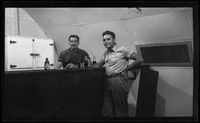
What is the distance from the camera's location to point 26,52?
7.03ft

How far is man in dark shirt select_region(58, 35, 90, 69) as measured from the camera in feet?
6.97

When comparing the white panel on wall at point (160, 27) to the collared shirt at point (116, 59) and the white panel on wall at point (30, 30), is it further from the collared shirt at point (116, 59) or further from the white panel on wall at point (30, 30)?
the white panel on wall at point (30, 30)

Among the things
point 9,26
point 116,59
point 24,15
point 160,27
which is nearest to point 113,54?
point 116,59

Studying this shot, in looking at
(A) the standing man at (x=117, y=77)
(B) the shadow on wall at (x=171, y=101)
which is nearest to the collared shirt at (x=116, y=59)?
(A) the standing man at (x=117, y=77)

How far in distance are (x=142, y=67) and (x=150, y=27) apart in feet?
1.51

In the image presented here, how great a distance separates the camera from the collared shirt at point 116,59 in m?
2.12

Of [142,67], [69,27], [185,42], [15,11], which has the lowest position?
[142,67]

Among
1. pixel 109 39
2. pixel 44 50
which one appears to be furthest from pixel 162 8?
pixel 44 50

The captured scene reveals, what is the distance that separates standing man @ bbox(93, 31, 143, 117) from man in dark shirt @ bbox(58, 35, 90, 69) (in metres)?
0.21

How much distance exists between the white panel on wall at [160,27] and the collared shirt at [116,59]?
0.64 feet

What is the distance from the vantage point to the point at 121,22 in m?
2.16

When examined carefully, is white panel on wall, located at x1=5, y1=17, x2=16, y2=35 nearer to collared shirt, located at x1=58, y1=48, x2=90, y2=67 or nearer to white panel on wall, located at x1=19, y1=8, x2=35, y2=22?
white panel on wall, located at x1=19, y1=8, x2=35, y2=22

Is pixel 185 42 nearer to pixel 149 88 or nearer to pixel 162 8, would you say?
pixel 162 8

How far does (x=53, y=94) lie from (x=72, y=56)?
463 millimetres
